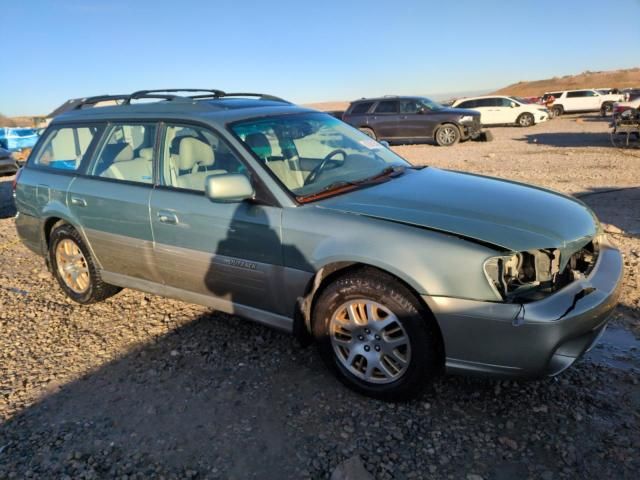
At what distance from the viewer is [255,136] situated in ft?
12.1

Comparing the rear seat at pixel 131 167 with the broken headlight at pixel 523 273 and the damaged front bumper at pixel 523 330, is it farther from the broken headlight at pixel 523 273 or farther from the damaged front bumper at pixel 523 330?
the broken headlight at pixel 523 273

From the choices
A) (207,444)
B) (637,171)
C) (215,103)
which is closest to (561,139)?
(637,171)

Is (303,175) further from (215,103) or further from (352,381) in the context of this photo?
(352,381)

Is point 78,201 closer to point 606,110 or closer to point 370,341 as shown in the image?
point 370,341

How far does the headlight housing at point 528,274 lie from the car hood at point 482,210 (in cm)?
7

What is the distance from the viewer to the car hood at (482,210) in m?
2.82

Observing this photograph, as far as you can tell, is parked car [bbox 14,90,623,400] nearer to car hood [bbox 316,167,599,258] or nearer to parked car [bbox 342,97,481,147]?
car hood [bbox 316,167,599,258]

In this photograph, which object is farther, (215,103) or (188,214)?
(215,103)

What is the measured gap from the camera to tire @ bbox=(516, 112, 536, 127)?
25359mm

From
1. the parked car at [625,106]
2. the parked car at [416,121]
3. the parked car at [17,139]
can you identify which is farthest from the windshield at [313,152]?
the parked car at [17,139]

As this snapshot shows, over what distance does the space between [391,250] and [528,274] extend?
750mm

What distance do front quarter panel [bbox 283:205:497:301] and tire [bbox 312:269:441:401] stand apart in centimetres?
13

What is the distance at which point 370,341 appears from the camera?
3.05 meters

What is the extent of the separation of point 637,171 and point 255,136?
32.7ft
